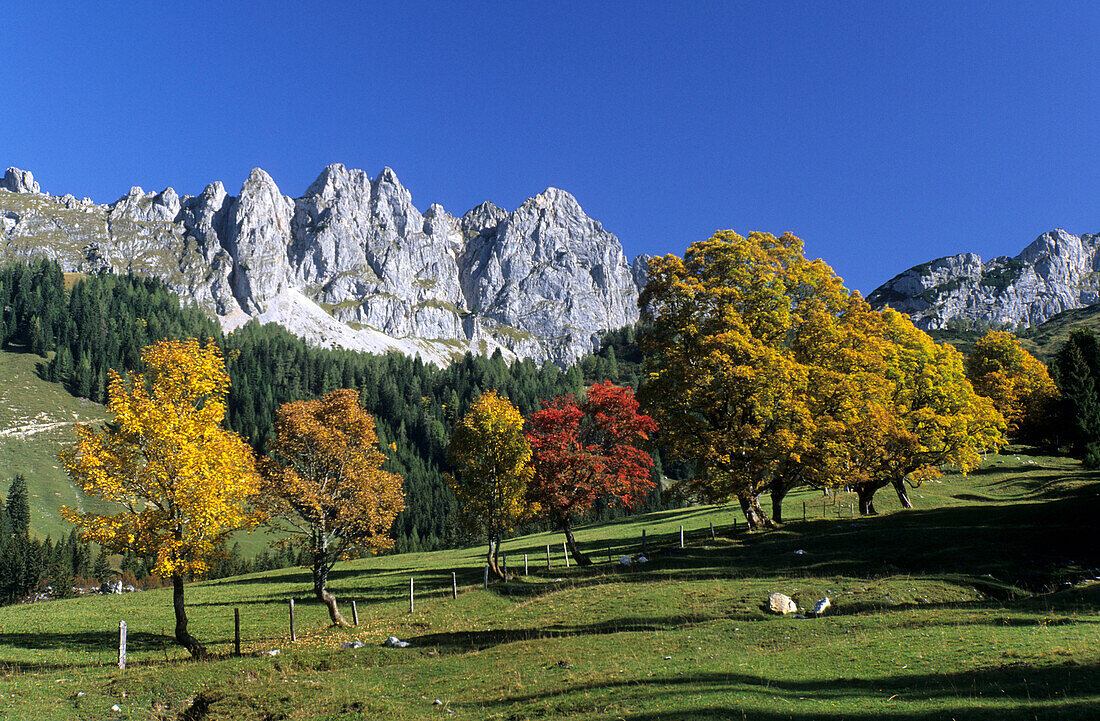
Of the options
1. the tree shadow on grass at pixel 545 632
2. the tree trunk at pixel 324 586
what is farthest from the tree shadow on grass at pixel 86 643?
the tree shadow on grass at pixel 545 632

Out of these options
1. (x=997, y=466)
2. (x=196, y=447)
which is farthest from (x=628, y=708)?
(x=997, y=466)

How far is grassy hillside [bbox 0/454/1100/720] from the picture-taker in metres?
13.2

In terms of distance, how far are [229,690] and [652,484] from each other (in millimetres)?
29330

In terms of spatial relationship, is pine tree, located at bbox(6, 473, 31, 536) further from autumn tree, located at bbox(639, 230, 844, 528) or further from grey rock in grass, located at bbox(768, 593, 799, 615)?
Result: grey rock in grass, located at bbox(768, 593, 799, 615)

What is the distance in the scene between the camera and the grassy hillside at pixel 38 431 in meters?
128

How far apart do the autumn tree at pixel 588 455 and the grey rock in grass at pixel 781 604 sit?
17772mm

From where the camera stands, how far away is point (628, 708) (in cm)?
1342

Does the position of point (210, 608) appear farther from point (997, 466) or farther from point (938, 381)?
point (997, 466)

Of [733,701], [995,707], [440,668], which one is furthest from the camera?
[440,668]

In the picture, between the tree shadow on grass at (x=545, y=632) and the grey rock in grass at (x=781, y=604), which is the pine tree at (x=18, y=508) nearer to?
the tree shadow on grass at (x=545, y=632)

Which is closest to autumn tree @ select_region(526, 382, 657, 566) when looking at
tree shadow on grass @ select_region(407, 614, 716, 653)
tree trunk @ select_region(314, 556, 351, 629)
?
tree trunk @ select_region(314, 556, 351, 629)

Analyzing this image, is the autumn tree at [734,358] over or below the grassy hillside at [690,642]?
over

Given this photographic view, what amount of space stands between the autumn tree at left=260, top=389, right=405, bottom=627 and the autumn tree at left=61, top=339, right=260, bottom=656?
27.5 feet

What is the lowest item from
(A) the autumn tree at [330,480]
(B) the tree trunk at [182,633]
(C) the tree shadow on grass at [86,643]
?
(C) the tree shadow on grass at [86,643]
